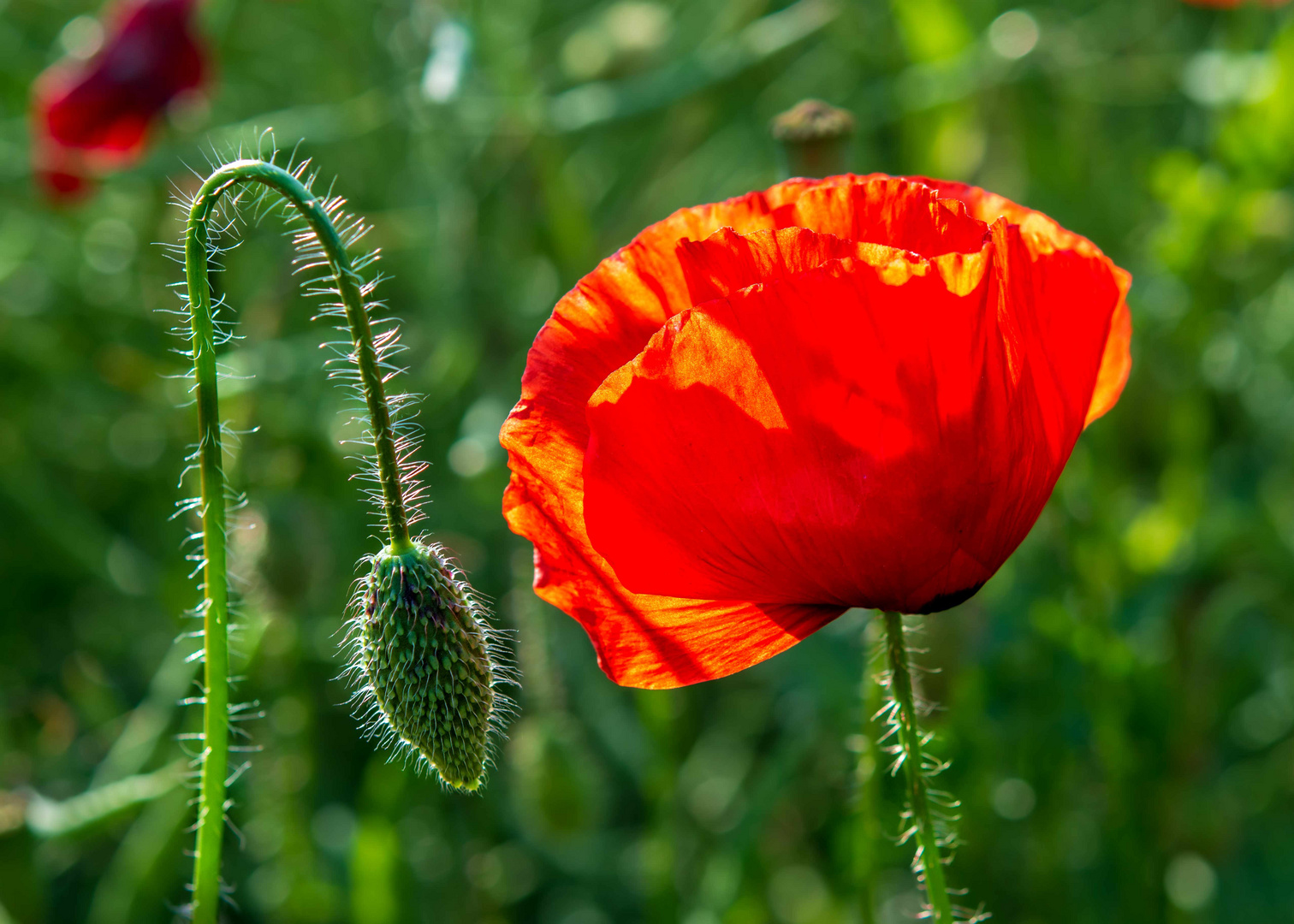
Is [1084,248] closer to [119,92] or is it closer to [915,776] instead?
[915,776]

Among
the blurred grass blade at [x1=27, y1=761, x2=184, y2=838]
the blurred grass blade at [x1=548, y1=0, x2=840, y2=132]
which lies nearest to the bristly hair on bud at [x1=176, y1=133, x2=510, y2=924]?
the blurred grass blade at [x1=27, y1=761, x2=184, y2=838]

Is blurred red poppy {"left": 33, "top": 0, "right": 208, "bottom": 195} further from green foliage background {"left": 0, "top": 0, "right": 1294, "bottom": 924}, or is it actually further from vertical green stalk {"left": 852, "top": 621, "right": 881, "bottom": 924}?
vertical green stalk {"left": 852, "top": 621, "right": 881, "bottom": 924}

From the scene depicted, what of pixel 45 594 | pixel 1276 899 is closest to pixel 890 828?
pixel 1276 899

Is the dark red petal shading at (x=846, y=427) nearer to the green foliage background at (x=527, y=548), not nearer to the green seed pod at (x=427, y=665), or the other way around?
the green seed pod at (x=427, y=665)

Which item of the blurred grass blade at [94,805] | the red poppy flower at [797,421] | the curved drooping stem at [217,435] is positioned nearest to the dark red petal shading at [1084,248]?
the red poppy flower at [797,421]

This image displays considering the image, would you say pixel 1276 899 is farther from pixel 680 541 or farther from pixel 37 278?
pixel 37 278

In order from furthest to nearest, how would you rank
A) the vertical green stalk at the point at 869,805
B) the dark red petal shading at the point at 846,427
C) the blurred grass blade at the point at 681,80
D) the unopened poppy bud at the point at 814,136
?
the blurred grass blade at the point at 681,80, the unopened poppy bud at the point at 814,136, the vertical green stalk at the point at 869,805, the dark red petal shading at the point at 846,427
